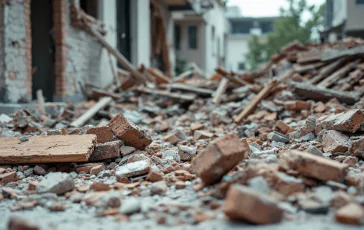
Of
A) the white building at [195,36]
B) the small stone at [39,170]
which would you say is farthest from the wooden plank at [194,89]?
the white building at [195,36]

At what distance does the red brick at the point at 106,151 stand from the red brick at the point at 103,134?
19 centimetres

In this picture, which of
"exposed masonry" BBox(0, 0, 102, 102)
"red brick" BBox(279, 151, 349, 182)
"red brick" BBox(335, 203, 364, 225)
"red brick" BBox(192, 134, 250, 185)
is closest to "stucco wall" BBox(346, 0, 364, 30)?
"exposed masonry" BBox(0, 0, 102, 102)

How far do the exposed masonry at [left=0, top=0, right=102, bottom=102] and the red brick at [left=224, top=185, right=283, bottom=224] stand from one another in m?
5.27

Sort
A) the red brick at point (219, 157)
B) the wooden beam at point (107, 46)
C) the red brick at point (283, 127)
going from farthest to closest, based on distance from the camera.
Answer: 1. the wooden beam at point (107, 46)
2. the red brick at point (283, 127)
3. the red brick at point (219, 157)

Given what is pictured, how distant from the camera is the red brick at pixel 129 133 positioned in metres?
3.74

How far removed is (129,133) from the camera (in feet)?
12.3

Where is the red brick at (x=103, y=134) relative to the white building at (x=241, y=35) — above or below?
below

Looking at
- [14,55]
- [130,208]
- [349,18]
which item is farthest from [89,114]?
[349,18]

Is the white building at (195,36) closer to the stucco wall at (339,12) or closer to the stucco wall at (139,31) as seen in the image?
the stucco wall at (339,12)

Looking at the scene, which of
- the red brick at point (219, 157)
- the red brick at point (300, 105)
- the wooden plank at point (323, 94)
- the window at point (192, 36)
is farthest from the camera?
the window at point (192, 36)

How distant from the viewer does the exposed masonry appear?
6.06 meters

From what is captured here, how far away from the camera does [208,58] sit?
2288cm

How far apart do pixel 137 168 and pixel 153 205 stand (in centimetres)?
68

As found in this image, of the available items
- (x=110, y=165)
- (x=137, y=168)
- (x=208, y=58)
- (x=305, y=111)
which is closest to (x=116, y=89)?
(x=305, y=111)
